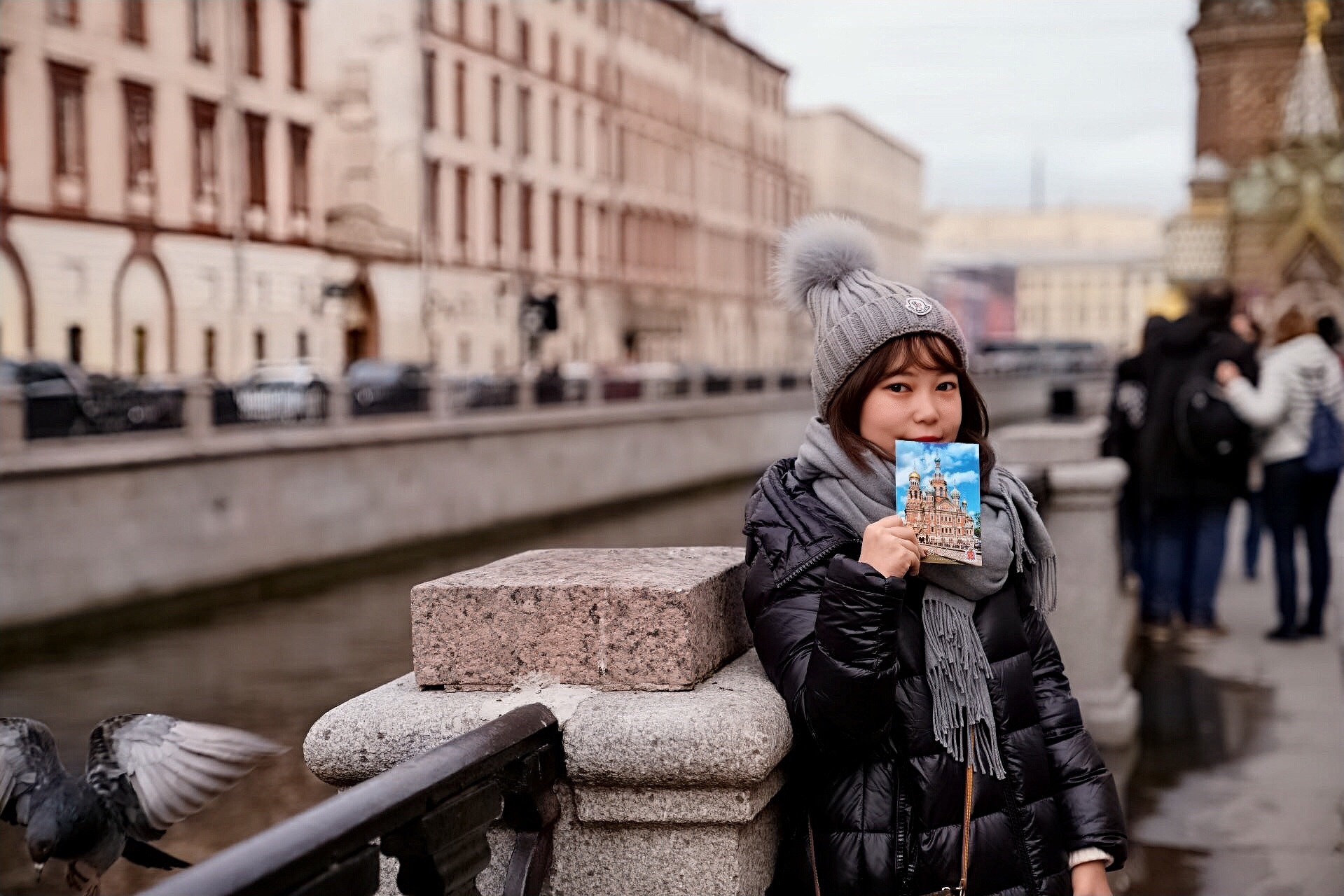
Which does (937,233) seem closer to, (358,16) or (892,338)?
(358,16)

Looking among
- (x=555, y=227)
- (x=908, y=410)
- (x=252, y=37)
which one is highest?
(x=252, y=37)

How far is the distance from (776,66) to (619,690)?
237 ft

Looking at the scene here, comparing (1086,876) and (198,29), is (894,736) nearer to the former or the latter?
(1086,876)

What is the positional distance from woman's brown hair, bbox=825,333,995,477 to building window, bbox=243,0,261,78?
3386 centimetres

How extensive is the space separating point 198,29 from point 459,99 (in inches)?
516

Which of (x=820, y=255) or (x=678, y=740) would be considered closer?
(x=678, y=740)

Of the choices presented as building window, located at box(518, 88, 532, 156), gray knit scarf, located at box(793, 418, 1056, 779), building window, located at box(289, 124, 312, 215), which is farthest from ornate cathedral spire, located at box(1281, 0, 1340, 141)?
gray knit scarf, located at box(793, 418, 1056, 779)

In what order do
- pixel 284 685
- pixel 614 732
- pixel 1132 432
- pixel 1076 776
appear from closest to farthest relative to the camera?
pixel 614 732 → pixel 1076 776 → pixel 1132 432 → pixel 284 685

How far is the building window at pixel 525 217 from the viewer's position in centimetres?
4769

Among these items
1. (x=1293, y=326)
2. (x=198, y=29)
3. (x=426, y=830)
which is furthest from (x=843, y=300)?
(x=198, y=29)

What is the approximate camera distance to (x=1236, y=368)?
8.52m

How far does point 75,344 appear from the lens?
2831cm

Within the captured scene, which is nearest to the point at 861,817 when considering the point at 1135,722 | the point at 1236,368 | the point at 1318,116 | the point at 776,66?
the point at 1135,722

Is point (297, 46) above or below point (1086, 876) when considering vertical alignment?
above
